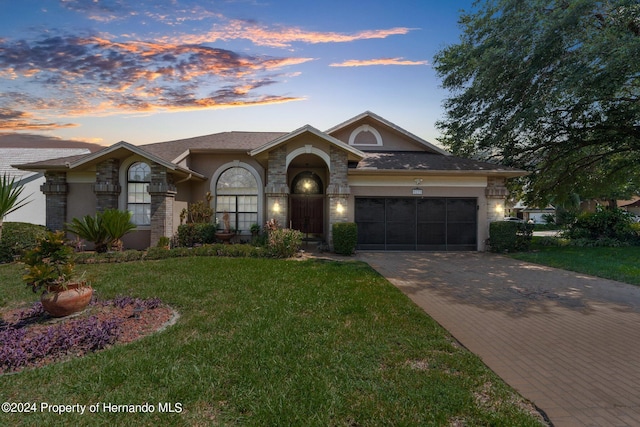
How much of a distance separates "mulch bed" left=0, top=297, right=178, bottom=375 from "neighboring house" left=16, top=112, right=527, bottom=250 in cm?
783

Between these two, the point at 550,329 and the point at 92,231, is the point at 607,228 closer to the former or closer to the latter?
the point at 550,329

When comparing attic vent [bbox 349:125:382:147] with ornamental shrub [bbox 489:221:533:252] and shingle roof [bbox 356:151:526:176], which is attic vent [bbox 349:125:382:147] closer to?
shingle roof [bbox 356:151:526:176]

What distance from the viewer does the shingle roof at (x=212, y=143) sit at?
50.8 feet

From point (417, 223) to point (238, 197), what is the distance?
28.7 feet

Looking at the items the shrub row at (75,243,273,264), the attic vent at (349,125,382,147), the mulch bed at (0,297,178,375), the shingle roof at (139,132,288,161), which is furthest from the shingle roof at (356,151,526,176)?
the mulch bed at (0,297,178,375)

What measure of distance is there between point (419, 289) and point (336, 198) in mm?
6618

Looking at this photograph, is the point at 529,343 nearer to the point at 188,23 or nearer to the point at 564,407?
the point at 564,407

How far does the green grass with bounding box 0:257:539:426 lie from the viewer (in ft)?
9.52

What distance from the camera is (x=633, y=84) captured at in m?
14.1

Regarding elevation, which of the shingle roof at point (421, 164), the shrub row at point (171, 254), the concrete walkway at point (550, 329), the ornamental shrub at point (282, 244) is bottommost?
the concrete walkway at point (550, 329)

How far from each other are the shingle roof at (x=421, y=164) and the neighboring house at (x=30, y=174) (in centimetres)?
1931

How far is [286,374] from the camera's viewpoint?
3.58 meters

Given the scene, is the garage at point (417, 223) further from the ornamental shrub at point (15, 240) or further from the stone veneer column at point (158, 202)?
the ornamental shrub at point (15, 240)

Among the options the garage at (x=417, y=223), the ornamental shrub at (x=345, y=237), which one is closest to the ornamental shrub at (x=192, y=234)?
the ornamental shrub at (x=345, y=237)
